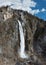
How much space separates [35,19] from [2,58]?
8.05 feet

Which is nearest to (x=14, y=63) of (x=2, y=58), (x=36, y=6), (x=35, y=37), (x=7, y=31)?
(x=2, y=58)

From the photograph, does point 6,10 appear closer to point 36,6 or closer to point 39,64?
point 36,6

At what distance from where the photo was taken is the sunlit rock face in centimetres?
903

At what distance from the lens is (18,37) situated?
9766 mm

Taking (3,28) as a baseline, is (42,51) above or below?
below

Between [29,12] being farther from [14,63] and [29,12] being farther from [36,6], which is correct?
[14,63]

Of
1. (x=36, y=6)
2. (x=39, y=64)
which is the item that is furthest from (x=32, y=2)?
(x=39, y=64)

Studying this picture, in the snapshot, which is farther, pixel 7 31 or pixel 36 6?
pixel 36 6

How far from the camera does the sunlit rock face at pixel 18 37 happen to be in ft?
29.6

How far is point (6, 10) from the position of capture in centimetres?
1032

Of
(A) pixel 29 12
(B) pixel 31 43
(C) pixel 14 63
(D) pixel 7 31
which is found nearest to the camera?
(C) pixel 14 63

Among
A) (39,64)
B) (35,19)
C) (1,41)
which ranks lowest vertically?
(39,64)

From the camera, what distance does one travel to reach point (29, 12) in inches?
432

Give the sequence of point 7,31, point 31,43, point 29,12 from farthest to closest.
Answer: point 29,12
point 31,43
point 7,31
